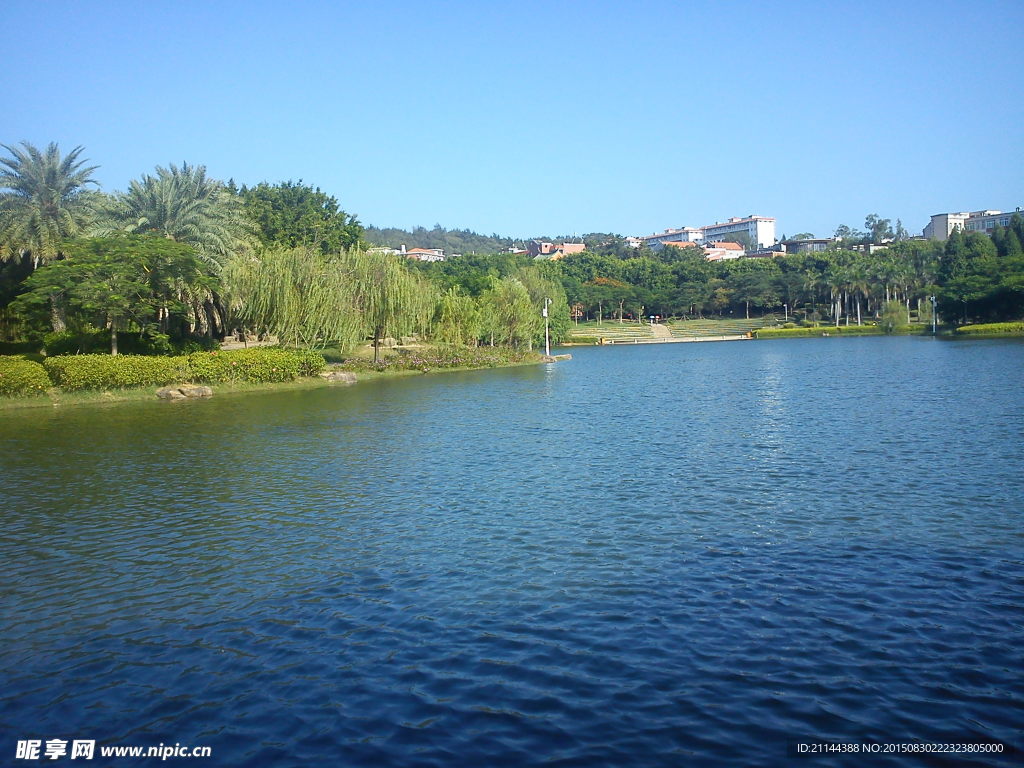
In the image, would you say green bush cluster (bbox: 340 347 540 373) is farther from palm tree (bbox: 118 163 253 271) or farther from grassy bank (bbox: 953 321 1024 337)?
grassy bank (bbox: 953 321 1024 337)

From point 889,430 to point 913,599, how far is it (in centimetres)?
1156

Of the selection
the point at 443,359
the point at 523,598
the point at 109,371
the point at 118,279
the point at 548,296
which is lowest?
the point at 523,598

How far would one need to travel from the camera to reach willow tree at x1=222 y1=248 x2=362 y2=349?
134 ft

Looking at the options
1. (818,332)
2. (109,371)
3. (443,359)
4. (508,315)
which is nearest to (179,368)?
(109,371)

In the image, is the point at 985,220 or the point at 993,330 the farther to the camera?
the point at 985,220

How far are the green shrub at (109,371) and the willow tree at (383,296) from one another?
1233 centimetres

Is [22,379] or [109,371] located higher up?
[109,371]

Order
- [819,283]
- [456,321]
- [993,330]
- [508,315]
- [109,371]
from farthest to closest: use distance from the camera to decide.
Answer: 1. [819,283]
2. [993,330]
3. [508,315]
4. [456,321]
5. [109,371]

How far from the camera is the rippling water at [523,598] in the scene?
245 inches

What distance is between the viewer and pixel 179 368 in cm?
3372

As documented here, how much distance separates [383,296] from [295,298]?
503cm

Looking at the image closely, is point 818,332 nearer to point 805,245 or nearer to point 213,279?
point 213,279

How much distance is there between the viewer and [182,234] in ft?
130

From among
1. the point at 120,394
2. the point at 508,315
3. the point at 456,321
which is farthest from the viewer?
the point at 508,315
